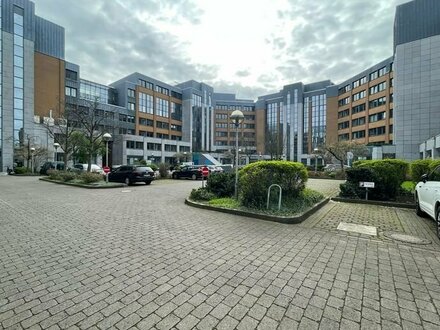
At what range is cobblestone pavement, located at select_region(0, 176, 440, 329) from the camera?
2.71 m

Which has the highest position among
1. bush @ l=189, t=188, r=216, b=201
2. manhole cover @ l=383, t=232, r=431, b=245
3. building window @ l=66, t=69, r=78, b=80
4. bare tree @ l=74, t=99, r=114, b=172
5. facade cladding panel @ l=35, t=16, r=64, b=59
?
facade cladding panel @ l=35, t=16, r=64, b=59

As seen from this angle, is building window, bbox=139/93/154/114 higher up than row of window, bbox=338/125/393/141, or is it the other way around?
building window, bbox=139/93/154/114

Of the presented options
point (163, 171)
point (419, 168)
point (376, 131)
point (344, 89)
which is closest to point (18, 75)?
point (163, 171)

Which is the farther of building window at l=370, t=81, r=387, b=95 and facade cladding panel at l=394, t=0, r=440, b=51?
building window at l=370, t=81, r=387, b=95

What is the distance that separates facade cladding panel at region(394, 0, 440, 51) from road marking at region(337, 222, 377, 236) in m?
50.2

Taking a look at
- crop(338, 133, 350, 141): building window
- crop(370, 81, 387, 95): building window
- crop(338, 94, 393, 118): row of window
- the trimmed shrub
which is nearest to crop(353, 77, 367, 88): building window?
crop(370, 81, 387, 95): building window

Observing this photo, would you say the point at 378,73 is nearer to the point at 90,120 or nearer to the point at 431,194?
the point at 90,120

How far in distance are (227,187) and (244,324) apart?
8623 millimetres

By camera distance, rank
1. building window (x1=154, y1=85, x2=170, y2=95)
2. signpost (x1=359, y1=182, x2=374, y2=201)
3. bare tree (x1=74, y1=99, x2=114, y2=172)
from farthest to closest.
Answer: building window (x1=154, y1=85, x2=170, y2=95) < bare tree (x1=74, y1=99, x2=114, y2=172) < signpost (x1=359, y1=182, x2=374, y2=201)

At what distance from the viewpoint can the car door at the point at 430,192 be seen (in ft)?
20.1

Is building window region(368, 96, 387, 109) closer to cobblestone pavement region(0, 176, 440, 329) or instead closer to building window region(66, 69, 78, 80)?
cobblestone pavement region(0, 176, 440, 329)

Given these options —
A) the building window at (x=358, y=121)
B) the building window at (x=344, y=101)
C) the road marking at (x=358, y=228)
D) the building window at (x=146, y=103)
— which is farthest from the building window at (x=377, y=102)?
the road marking at (x=358, y=228)

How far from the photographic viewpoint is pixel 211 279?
3598 millimetres

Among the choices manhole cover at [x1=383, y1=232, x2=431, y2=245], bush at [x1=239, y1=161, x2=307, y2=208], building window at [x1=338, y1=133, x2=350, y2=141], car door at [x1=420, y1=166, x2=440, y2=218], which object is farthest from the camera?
building window at [x1=338, y1=133, x2=350, y2=141]
